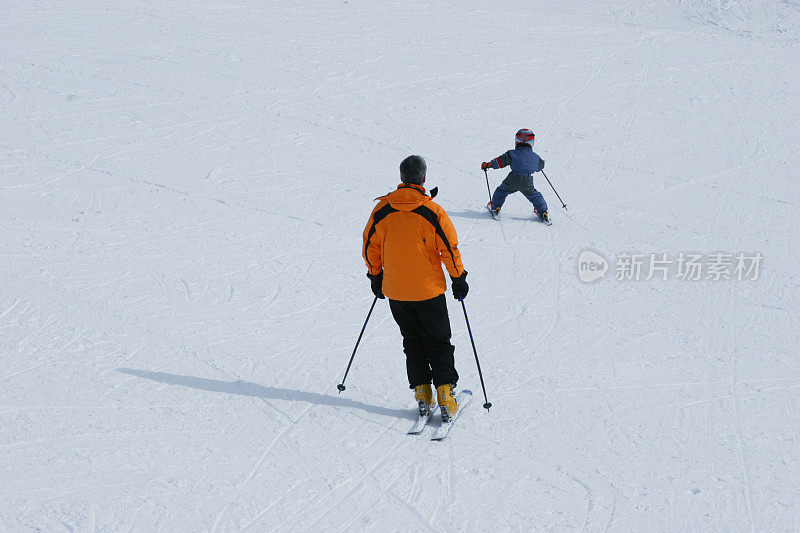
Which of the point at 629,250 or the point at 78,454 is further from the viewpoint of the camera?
the point at 629,250

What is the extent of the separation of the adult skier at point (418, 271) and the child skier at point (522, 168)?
4.47m

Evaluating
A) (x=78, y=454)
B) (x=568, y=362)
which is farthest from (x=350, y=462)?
(x=568, y=362)

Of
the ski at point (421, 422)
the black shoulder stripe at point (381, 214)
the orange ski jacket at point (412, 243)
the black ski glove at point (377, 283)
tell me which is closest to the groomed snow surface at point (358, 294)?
the ski at point (421, 422)

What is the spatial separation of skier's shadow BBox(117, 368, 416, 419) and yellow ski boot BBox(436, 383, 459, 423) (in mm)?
331

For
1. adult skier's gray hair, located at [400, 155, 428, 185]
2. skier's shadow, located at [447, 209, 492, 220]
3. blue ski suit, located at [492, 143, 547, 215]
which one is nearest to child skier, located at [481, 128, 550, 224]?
blue ski suit, located at [492, 143, 547, 215]

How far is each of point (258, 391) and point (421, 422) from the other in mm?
1256

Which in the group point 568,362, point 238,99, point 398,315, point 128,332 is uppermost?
point 238,99

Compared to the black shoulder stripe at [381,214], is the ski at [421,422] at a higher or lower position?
lower

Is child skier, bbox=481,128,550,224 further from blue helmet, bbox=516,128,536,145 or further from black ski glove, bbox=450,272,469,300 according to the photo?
black ski glove, bbox=450,272,469,300

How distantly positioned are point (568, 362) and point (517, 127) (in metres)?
7.81

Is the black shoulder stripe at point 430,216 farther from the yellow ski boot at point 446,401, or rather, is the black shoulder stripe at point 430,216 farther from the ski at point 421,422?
the ski at point 421,422

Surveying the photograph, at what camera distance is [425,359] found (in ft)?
15.3

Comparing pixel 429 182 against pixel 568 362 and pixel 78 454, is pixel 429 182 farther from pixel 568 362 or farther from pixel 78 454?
pixel 78 454

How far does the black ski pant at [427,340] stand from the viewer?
14.6ft
